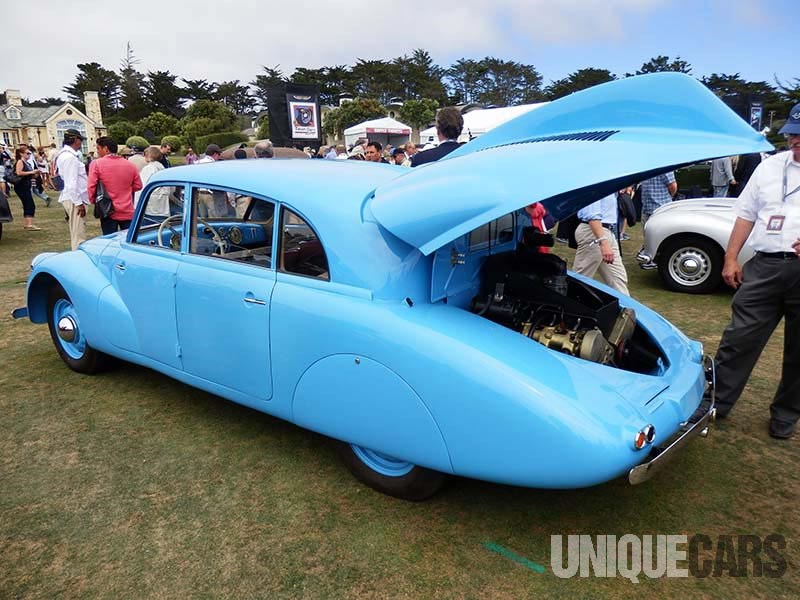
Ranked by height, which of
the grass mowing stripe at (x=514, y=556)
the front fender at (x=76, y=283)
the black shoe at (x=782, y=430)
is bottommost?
the grass mowing stripe at (x=514, y=556)

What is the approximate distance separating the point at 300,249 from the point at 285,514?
4.23 feet

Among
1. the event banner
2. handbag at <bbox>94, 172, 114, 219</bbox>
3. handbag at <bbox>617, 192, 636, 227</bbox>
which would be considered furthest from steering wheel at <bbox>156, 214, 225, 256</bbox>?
the event banner

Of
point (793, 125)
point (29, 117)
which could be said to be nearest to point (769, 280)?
point (793, 125)

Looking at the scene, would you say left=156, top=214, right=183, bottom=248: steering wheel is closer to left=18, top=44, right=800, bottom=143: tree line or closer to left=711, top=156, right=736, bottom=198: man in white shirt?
left=711, top=156, right=736, bottom=198: man in white shirt

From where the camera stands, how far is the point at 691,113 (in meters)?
2.22

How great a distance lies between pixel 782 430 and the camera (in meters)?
3.30

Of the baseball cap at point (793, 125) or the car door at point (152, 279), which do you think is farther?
the car door at point (152, 279)

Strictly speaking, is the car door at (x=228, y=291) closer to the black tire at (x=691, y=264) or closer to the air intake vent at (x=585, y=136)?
the air intake vent at (x=585, y=136)

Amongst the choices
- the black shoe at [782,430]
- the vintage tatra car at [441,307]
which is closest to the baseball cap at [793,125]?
the vintage tatra car at [441,307]

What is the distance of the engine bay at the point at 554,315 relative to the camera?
105 inches

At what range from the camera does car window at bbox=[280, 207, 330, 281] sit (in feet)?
8.95

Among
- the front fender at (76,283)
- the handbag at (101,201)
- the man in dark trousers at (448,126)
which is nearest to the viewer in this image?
the front fender at (76,283)

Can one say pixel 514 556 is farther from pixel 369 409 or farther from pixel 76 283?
pixel 76 283

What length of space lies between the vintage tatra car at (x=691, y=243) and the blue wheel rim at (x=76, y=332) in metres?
6.05
